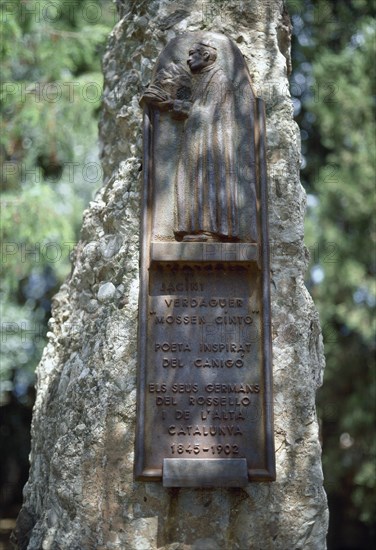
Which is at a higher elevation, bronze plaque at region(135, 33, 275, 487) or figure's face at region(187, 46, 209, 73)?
figure's face at region(187, 46, 209, 73)

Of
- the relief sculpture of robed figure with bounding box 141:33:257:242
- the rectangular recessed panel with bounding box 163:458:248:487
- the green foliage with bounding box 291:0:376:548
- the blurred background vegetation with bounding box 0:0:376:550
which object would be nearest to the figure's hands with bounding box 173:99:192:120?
the relief sculpture of robed figure with bounding box 141:33:257:242

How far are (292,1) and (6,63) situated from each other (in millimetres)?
6303

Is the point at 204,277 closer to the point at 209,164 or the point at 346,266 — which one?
the point at 209,164

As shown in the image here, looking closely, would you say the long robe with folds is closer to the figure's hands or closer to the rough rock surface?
the figure's hands

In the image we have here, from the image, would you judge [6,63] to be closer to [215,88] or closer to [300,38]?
[215,88]

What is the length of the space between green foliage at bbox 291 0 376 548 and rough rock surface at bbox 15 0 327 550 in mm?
8987

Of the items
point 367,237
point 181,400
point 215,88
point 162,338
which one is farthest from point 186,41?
point 367,237

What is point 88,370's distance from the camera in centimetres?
469

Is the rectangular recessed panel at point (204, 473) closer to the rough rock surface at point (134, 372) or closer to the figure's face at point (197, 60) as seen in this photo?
the rough rock surface at point (134, 372)

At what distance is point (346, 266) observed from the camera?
46.5ft

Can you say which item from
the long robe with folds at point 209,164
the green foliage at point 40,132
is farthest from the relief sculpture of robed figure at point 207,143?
the green foliage at point 40,132

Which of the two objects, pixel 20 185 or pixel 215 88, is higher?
pixel 20 185

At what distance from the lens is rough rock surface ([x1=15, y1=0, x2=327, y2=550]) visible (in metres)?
4.29

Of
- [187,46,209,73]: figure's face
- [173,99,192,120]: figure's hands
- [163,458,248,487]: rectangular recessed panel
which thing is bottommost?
[163,458,248,487]: rectangular recessed panel
